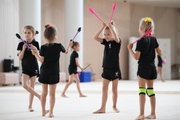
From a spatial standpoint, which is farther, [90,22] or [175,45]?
[175,45]

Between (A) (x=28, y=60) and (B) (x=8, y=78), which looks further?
(B) (x=8, y=78)

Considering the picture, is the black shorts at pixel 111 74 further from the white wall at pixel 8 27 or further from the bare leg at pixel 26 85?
the white wall at pixel 8 27

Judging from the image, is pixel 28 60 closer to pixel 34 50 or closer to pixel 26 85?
pixel 26 85

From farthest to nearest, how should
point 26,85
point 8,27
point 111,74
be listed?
1. point 8,27
2. point 26,85
3. point 111,74

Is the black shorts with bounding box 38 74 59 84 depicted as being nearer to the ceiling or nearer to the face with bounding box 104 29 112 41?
the face with bounding box 104 29 112 41

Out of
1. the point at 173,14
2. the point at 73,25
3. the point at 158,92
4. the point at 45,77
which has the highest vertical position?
the point at 173,14

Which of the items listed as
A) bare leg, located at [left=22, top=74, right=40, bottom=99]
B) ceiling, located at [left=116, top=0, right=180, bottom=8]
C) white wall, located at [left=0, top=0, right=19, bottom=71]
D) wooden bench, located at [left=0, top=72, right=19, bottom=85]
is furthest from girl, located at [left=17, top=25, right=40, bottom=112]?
ceiling, located at [left=116, top=0, right=180, bottom=8]

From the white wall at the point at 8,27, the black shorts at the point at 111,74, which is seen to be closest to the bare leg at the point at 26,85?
the black shorts at the point at 111,74

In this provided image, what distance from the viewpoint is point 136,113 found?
627cm

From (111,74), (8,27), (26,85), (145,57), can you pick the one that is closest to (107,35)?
(111,74)

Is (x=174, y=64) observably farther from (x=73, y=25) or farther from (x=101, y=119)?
(x=101, y=119)

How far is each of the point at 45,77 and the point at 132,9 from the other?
17.8 m

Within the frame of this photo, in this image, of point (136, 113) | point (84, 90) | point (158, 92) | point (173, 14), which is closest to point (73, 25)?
point (84, 90)

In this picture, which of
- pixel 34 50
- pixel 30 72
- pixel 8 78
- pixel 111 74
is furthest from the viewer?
pixel 8 78
